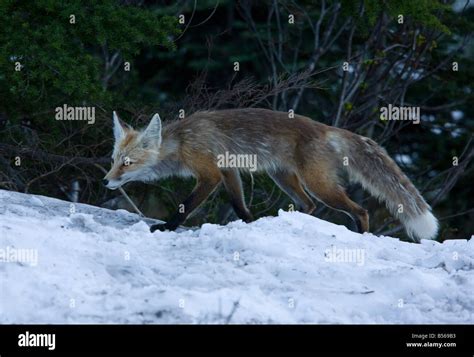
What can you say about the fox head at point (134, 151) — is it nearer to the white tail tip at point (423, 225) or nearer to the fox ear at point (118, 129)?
the fox ear at point (118, 129)

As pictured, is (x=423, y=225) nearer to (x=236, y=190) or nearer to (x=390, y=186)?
(x=390, y=186)

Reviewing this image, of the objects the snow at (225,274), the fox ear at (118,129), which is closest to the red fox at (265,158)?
the fox ear at (118,129)

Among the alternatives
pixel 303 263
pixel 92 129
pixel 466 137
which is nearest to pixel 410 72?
pixel 466 137

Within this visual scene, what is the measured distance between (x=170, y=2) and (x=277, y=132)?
7.04 metres

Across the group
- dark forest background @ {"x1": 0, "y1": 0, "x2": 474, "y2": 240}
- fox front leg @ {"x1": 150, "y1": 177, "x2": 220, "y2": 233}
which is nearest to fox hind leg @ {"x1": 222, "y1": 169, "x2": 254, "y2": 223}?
fox front leg @ {"x1": 150, "y1": 177, "x2": 220, "y2": 233}

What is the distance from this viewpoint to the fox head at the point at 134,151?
343 inches

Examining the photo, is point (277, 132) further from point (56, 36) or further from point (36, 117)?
point (36, 117)

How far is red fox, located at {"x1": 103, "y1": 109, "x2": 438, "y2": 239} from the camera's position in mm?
8836

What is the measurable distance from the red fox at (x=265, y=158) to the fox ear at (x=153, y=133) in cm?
1

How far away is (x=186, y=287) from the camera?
5.93 metres

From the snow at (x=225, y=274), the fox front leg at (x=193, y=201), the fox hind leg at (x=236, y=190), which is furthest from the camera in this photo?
the fox hind leg at (x=236, y=190)

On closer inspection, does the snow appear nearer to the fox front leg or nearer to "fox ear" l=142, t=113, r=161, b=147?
the fox front leg

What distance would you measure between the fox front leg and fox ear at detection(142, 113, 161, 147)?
2.35 ft

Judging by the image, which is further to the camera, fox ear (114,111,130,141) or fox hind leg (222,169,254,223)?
fox hind leg (222,169,254,223)
